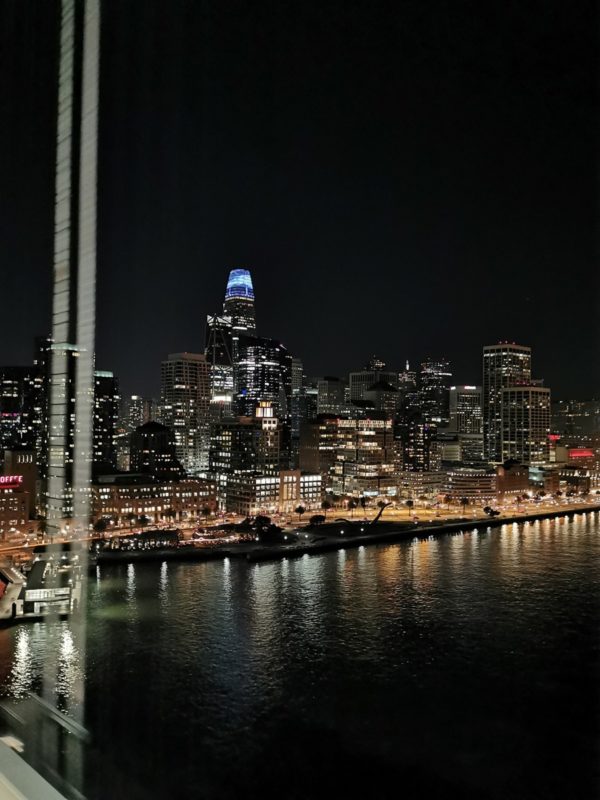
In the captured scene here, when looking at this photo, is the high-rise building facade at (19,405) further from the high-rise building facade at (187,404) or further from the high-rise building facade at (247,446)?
the high-rise building facade at (187,404)

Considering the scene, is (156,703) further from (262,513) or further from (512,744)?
(262,513)

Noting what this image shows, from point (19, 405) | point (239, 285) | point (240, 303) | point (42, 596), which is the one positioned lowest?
point (42, 596)

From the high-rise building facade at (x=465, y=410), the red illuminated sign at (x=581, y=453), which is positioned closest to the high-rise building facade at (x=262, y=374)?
the high-rise building facade at (x=465, y=410)

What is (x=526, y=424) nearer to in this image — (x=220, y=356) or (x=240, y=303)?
(x=220, y=356)

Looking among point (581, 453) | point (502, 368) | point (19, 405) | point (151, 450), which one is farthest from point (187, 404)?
point (581, 453)

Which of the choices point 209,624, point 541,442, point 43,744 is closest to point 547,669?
point 209,624
